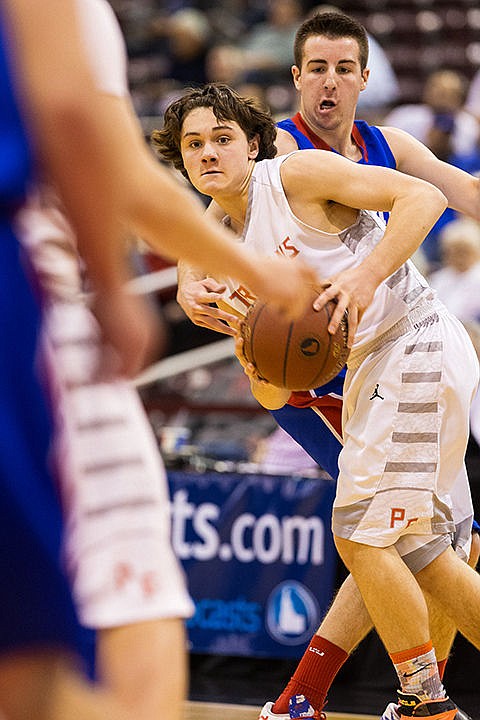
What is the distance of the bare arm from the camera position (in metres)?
3.85

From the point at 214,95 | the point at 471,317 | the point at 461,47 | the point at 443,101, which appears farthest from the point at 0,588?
the point at 461,47

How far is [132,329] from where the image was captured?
137 centimetres

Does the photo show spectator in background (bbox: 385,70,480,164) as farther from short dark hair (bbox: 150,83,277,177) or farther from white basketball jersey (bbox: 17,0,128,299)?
white basketball jersey (bbox: 17,0,128,299)

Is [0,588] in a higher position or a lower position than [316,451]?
higher

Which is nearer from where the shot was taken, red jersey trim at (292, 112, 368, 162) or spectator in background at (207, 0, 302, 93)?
red jersey trim at (292, 112, 368, 162)

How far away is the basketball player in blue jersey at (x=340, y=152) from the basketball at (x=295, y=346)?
721 mm

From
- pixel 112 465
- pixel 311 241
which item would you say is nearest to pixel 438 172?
pixel 311 241

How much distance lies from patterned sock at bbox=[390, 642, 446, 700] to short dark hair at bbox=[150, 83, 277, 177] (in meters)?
1.59

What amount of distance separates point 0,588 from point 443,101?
8.13 m

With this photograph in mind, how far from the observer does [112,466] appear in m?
1.55

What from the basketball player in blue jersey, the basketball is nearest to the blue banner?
the basketball player in blue jersey

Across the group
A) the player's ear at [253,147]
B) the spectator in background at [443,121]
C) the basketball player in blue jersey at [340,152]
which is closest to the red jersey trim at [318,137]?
the basketball player in blue jersey at [340,152]

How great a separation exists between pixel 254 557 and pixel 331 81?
2451mm

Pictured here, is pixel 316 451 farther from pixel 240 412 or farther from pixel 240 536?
pixel 240 412
